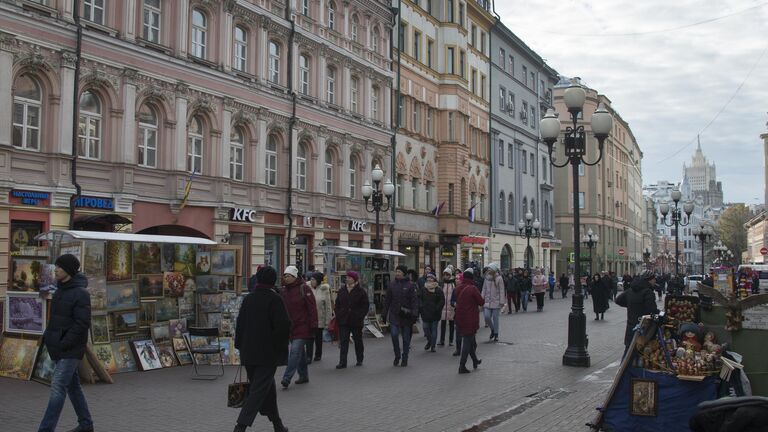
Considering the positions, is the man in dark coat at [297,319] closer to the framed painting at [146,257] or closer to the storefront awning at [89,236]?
the storefront awning at [89,236]

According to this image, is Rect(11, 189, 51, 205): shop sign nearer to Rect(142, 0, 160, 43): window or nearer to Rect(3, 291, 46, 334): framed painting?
Rect(142, 0, 160, 43): window

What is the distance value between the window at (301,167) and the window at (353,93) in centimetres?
435

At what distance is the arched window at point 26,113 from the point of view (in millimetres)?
20719

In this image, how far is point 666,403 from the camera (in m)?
9.02

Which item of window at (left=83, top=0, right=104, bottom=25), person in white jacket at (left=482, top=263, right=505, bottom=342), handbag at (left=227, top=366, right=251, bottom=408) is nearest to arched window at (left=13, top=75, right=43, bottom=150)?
window at (left=83, top=0, right=104, bottom=25)

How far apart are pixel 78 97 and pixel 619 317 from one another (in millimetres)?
21477

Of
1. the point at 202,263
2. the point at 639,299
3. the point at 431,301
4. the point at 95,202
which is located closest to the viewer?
the point at 639,299

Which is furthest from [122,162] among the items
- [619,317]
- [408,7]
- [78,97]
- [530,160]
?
[530,160]

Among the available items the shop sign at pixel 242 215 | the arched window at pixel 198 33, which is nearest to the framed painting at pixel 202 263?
the shop sign at pixel 242 215

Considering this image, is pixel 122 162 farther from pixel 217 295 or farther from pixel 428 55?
pixel 428 55

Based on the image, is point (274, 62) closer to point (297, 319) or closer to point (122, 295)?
point (122, 295)

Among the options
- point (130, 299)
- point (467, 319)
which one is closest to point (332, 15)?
point (130, 299)

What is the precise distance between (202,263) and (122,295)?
2.68 meters

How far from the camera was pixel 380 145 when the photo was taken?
38.9 meters
